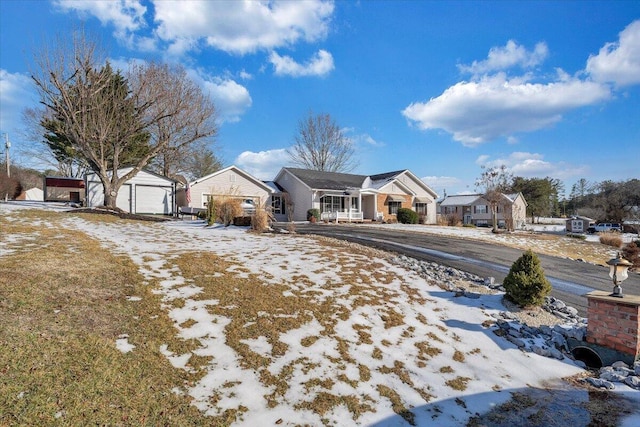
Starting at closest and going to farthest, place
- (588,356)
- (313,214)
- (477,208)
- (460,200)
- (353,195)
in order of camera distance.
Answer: (588,356)
(313,214)
(353,195)
(477,208)
(460,200)

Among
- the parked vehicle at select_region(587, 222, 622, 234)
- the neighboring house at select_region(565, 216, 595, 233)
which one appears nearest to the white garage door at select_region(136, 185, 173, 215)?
the neighboring house at select_region(565, 216, 595, 233)

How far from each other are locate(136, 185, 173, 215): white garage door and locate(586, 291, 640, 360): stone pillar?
84.6ft

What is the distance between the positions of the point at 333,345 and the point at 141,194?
24187 millimetres

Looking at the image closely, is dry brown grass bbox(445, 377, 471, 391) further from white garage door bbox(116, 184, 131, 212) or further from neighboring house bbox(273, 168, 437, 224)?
white garage door bbox(116, 184, 131, 212)

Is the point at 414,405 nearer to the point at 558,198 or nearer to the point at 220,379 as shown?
the point at 220,379

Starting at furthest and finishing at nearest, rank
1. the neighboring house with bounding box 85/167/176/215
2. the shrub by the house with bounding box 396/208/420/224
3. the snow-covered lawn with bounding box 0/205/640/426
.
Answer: the shrub by the house with bounding box 396/208/420/224, the neighboring house with bounding box 85/167/176/215, the snow-covered lawn with bounding box 0/205/640/426

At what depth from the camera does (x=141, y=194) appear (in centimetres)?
2441

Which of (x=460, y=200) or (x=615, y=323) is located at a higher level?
(x=460, y=200)

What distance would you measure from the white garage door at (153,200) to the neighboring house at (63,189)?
505 centimetres

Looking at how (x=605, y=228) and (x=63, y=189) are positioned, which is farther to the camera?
(x=605, y=228)

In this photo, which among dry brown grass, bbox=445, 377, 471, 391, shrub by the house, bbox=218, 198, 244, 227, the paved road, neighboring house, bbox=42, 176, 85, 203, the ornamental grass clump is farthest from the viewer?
neighboring house, bbox=42, 176, 85, 203

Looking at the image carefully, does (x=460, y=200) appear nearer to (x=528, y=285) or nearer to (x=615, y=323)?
(x=528, y=285)

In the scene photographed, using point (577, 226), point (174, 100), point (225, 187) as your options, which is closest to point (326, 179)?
point (225, 187)

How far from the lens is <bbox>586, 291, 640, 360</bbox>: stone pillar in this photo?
4.88 meters
